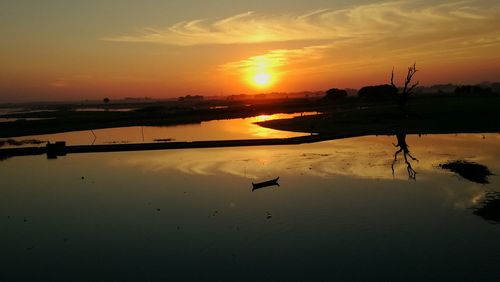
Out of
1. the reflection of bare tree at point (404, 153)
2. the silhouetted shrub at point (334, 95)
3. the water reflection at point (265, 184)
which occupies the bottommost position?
the reflection of bare tree at point (404, 153)

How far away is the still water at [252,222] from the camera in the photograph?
14781 mm

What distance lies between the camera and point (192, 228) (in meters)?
19.3

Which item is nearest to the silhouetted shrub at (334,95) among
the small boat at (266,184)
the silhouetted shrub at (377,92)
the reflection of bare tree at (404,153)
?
the silhouetted shrub at (377,92)

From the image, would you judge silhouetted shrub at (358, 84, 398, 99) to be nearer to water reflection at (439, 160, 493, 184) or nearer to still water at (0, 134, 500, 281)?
still water at (0, 134, 500, 281)

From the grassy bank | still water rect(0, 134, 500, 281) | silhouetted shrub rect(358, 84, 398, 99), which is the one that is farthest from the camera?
silhouetted shrub rect(358, 84, 398, 99)

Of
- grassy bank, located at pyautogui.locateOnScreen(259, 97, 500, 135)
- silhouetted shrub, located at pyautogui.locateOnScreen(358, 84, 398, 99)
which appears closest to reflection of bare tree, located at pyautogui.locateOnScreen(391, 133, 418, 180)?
grassy bank, located at pyautogui.locateOnScreen(259, 97, 500, 135)

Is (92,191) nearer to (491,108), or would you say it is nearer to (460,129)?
(460,129)

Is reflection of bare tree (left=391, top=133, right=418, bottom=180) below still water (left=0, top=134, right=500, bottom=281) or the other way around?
below

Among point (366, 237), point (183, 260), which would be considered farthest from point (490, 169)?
point (183, 260)

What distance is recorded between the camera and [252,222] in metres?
19.7

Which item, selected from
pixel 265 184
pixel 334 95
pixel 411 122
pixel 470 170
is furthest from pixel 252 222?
pixel 334 95

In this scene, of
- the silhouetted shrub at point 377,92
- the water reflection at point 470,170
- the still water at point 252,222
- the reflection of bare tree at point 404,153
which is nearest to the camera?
the still water at point 252,222

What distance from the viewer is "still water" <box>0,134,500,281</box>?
14781 mm

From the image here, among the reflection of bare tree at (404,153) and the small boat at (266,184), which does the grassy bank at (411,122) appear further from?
the small boat at (266,184)
